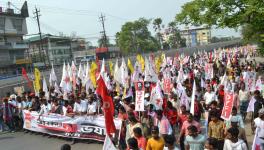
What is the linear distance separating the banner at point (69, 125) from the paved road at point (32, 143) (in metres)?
0.23

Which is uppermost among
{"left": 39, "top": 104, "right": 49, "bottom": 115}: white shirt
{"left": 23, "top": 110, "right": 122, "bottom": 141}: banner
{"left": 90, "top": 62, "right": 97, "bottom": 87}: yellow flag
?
{"left": 90, "top": 62, "right": 97, "bottom": 87}: yellow flag

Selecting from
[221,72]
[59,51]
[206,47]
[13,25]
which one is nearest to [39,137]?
[221,72]

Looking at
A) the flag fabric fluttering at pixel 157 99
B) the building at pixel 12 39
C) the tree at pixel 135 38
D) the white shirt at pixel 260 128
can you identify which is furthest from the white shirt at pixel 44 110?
the tree at pixel 135 38

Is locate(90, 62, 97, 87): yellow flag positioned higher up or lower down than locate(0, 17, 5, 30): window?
lower down

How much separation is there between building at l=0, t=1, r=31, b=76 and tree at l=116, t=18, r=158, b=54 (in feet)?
121

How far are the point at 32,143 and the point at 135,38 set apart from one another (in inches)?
3420

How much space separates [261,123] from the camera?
741 centimetres

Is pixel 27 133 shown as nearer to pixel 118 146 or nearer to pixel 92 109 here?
pixel 92 109

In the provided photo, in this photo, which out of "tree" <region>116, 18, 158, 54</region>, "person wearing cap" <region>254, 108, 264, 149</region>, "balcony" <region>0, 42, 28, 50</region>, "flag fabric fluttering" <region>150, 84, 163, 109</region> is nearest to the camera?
"person wearing cap" <region>254, 108, 264, 149</region>

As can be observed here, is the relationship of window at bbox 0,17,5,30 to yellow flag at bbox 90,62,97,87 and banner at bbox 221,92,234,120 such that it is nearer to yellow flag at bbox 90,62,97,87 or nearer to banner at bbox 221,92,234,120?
yellow flag at bbox 90,62,97,87

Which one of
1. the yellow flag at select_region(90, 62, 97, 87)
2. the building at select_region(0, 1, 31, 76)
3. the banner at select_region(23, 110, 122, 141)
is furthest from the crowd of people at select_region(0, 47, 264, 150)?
the building at select_region(0, 1, 31, 76)

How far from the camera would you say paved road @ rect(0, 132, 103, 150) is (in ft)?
38.1

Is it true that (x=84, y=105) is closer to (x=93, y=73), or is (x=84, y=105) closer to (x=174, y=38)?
(x=93, y=73)

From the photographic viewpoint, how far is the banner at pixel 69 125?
11.3 metres
